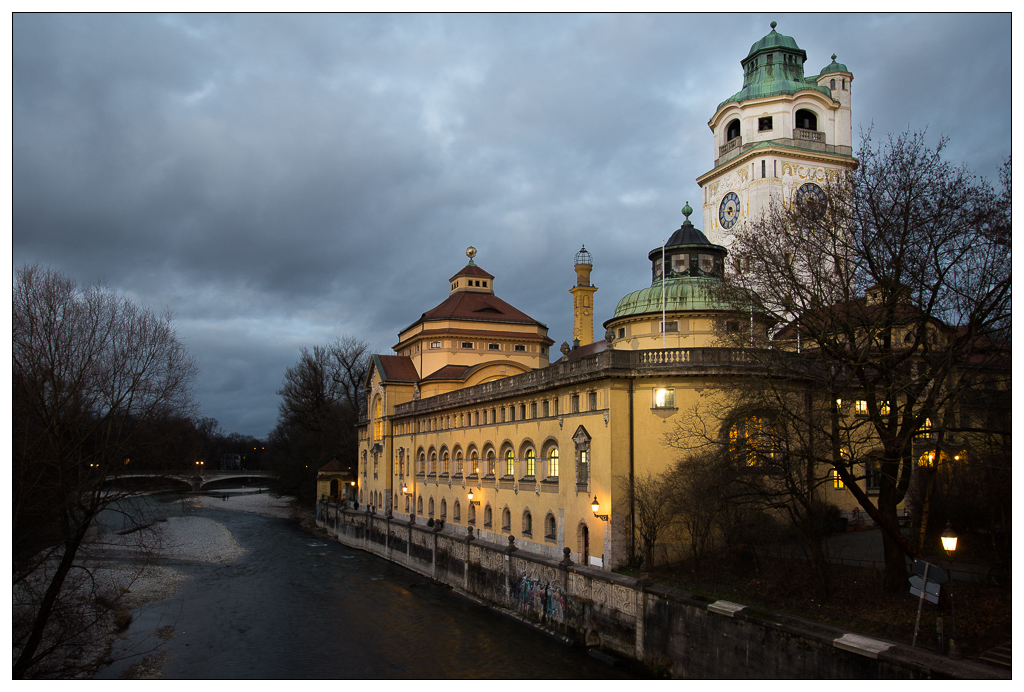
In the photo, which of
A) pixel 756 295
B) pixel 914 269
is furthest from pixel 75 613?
pixel 914 269

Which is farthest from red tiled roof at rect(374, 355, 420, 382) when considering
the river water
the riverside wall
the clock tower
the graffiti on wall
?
the graffiti on wall

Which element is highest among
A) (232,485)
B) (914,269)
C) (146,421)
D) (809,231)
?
(809,231)

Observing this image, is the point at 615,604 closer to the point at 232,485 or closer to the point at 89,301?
the point at 89,301

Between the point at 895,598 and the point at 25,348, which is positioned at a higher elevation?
the point at 25,348

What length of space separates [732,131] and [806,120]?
517 cm

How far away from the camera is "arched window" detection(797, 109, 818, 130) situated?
174 feet

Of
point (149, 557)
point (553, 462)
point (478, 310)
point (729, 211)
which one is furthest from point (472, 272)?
point (149, 557)

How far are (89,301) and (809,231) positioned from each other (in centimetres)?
2259

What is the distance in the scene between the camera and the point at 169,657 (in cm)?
2706

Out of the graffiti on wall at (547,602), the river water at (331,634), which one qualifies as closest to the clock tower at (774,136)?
the graffiti on wall at (547,602)

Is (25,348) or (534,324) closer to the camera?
(25,348)

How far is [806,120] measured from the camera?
5316cm

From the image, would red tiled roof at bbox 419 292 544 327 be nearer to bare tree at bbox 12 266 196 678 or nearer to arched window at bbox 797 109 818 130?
arched window at bbox 797 109 818 130

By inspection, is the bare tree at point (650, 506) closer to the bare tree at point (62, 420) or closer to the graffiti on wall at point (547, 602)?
the graffiti on wall at point (547, 602)
